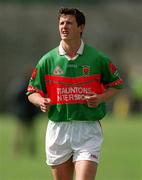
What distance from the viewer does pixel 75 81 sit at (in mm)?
9797

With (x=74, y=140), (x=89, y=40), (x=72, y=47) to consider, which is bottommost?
(x=89, y=40)

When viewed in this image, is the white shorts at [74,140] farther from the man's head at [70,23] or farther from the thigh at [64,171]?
the man's head at [70,23]

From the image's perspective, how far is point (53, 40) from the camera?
131 ft

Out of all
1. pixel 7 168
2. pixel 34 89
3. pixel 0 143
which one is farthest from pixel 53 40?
pixel 34 89

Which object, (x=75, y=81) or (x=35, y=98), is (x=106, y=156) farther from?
(x=75, y=81)

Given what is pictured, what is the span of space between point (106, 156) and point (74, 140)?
14.7 meters

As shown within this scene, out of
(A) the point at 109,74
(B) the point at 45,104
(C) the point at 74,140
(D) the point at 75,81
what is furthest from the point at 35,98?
(A) the point at 109,74

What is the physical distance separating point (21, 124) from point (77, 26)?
685 inches

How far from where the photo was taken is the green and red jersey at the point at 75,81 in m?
9.80

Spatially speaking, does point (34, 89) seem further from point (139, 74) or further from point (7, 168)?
point (139, 74)

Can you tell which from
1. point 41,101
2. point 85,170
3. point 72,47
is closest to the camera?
point 85,170

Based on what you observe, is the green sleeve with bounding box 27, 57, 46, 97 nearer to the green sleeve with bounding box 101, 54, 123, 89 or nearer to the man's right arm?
the man's right arm

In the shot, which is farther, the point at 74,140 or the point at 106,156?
the point at 106,156

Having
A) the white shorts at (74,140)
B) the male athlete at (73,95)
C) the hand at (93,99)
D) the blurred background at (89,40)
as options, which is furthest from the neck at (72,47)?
the blurred background at (89,40)
